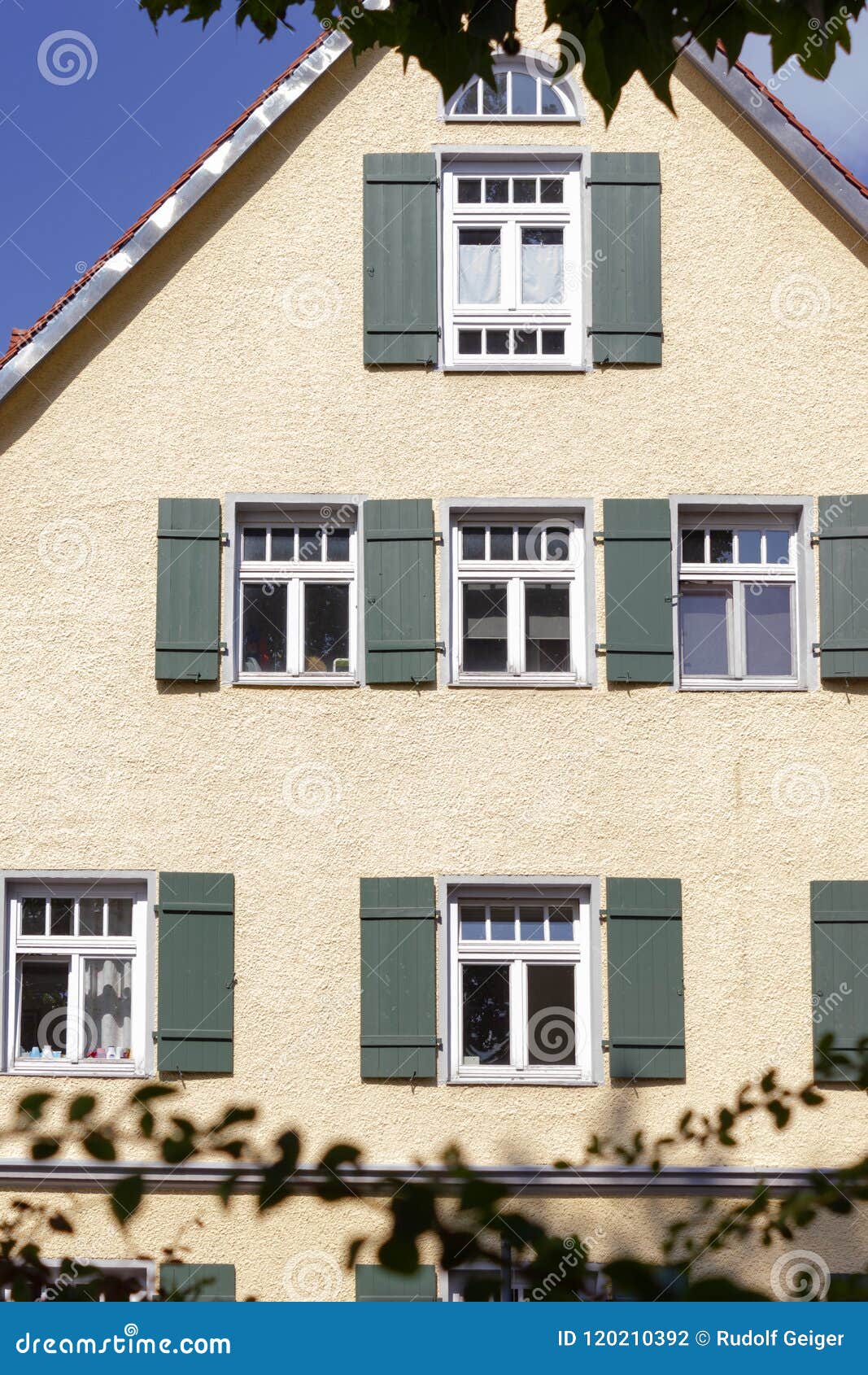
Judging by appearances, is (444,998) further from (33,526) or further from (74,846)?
(33,526)

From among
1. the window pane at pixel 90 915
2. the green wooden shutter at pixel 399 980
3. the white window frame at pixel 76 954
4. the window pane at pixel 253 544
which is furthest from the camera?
the window pane at pixel 253 544

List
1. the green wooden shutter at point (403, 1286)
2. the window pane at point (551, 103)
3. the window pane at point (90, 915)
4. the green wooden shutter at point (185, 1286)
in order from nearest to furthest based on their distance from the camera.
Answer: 1. the green wooden shutter at point (403, 1286)
2. the green wooden shutter at point (185, 1286)
3. the window pane at point (90, 915)
4. the window pane at point (551, 103)

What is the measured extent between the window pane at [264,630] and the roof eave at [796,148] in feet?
14.4

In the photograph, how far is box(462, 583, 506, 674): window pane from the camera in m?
10.2

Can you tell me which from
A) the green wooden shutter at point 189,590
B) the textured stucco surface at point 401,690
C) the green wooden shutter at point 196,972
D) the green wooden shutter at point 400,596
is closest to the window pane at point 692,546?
the textured stucco surface at point 401,690

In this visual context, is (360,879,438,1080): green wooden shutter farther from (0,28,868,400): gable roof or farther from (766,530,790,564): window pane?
(0,28,868,400): gable roof

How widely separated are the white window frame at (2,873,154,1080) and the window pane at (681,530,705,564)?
411cm

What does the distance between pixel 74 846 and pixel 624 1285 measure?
8.51 metres

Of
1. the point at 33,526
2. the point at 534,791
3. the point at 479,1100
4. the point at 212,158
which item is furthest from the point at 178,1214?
the point at 212,158

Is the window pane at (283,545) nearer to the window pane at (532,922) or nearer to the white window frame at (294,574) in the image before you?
the white window frame at (294,574)

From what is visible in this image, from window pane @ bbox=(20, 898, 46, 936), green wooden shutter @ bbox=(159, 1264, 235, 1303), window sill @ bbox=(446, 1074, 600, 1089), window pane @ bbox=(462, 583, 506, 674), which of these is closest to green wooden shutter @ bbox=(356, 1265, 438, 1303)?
green wooden shutter @ bbox=(159, 1264, 235, 1303)

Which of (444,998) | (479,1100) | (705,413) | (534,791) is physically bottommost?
(479,1100)

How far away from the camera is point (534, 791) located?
9.88 metres

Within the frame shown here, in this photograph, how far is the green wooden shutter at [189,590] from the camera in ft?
32.5
